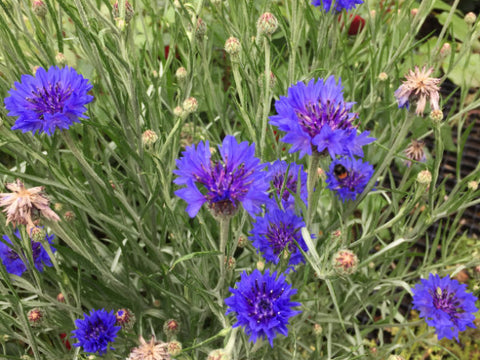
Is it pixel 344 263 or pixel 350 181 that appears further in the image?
pixel 350 181

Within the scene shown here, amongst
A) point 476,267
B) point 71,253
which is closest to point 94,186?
point 71,253

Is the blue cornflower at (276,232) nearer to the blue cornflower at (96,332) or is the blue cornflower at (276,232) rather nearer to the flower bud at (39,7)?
the blue cornflower at (96,332)

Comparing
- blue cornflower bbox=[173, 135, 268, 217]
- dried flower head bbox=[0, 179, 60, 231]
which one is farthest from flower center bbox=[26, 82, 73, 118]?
blue cornflower bbox=[173, 135, 268, 217]

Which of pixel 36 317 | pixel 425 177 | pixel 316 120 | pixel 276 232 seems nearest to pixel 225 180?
pixel 316 120

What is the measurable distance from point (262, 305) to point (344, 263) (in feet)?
0.44

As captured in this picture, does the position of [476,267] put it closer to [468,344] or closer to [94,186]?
[468,344]

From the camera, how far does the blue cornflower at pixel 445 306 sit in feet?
2.68

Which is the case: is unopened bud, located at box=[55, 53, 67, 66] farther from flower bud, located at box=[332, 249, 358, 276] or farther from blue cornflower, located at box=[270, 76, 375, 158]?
flower bud, located at box=[332, 249, 358, 276]

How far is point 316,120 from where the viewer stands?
1.98 feet

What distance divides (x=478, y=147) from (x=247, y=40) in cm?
115

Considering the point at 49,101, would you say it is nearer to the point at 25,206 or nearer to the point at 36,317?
the point at 25,206

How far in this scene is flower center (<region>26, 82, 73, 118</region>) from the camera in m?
0.68

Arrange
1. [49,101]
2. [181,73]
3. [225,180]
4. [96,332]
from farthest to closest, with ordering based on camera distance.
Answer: [181,73] → [96,332] → [49,101] → [225,180]

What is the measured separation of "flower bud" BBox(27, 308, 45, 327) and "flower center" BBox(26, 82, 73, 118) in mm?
372
